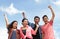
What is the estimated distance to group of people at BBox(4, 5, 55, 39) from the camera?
27.5ft

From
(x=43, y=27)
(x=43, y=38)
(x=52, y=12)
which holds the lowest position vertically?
(x=43, y=38)

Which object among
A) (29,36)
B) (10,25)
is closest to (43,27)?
(29,36)

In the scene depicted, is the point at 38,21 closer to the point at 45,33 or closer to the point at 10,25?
the point at 45,33

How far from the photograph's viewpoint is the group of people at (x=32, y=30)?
837 centimetres

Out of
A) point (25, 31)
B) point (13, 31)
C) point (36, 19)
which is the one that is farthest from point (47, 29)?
point (13, 31)

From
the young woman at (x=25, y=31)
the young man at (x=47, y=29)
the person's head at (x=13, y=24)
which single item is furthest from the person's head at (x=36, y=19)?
the person's head at (x=13, y=24)

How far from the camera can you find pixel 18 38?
336 inches

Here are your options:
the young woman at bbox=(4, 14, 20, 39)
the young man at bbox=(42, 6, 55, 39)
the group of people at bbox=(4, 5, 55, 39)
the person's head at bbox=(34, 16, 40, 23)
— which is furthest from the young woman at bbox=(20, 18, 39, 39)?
the young man at bbox=(42, 6, 55, 39)

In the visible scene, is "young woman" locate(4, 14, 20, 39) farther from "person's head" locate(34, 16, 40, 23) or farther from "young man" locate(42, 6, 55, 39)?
"young man" locate(42, 6, 55, 39)

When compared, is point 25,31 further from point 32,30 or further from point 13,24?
point 13,24

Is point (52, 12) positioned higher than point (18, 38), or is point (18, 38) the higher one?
point (52, 12)

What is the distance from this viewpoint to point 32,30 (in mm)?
8547

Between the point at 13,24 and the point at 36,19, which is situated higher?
the point at 36,19

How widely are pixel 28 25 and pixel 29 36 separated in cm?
58
